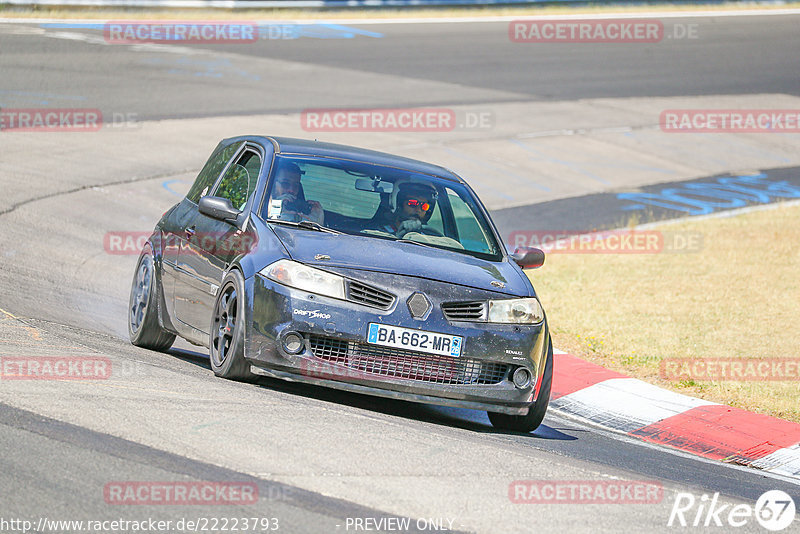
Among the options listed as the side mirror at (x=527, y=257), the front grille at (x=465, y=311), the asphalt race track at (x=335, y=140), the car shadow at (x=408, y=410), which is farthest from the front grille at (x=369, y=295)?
the side mirror at (x=527, y=257)

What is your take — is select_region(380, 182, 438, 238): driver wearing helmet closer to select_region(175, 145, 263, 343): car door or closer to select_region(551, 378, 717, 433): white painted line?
select_region(175, 145, 263, 343): car door

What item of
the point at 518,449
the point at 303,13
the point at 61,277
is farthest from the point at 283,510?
the point at 303,13

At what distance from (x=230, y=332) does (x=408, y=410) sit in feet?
4.42

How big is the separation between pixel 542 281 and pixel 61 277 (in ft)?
18.0

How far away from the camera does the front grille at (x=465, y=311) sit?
695cm

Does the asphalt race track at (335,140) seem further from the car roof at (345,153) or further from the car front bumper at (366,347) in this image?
the car roof at (345,153)

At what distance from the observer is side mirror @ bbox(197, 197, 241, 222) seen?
763 centimetres

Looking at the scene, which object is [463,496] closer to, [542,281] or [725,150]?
[542,281]

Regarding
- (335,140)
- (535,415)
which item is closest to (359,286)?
(535,415)

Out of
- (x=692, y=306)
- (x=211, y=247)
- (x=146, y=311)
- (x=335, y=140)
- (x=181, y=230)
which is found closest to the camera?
(x=211, y=247)

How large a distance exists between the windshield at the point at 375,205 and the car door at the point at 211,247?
284mm

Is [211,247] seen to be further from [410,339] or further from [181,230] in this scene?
[410,339]

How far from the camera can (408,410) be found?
779 centimetres

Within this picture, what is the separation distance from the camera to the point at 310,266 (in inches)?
273
